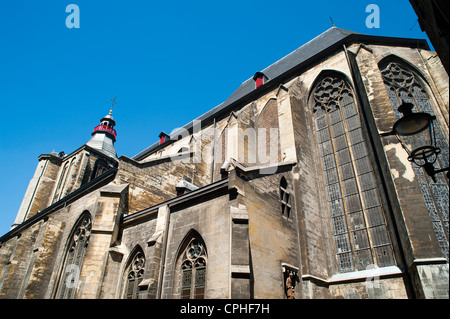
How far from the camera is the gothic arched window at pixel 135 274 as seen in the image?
27.7ft

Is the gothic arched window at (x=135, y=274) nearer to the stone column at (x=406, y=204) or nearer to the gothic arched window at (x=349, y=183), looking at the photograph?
the gothic arched window at (x=349, y=183)

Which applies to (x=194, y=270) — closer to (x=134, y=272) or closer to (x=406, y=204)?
(x=134, y=272)

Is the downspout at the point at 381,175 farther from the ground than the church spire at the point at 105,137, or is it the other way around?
the church spire at the point at 105,137

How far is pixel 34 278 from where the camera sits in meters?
11.2

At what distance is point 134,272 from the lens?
28.6ft

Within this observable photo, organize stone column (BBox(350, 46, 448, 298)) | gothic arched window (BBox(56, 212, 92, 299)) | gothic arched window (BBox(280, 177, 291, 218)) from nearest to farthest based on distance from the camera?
stone column (BBox(350, 46, 448, 298)) → gothic arched window (BBox(280, 177, 291, 218)) → gothic arched window (BBox(56, 212, 92, 299))

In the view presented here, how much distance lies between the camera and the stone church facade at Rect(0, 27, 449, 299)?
22.5 feet

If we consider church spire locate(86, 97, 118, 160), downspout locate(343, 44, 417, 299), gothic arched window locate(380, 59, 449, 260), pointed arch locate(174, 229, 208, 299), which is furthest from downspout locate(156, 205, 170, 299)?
church spire locate(86, 97, 118, 160)

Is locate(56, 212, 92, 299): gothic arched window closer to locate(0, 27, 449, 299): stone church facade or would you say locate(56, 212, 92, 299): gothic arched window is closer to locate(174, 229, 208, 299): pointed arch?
locate(0, 27, 449, 299): stone church facade

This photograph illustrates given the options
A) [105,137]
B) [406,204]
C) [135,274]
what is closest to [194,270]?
[135,274]

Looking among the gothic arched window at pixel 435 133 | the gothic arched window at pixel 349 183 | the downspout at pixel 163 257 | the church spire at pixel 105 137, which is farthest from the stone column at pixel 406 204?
the church spire at pixel 105 137

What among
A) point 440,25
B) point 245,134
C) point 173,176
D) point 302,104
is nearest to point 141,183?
point 173,176

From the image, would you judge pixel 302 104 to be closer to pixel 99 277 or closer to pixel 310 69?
pixel 310 69

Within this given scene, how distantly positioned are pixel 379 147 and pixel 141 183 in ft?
26.8
